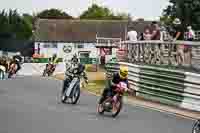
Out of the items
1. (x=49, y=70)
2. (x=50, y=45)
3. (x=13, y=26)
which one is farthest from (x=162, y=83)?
(x=13, y=26)

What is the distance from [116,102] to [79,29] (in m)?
83.4

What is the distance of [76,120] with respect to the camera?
51.6ft

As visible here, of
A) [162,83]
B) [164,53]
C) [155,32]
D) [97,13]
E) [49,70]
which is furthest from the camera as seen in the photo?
[97,13]

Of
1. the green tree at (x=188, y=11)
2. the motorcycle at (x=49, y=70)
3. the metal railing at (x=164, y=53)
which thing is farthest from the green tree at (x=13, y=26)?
the metal railing at (x=164, y=53)

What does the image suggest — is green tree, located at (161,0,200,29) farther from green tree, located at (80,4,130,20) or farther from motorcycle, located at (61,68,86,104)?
green tree, located at (80,4,130,20)

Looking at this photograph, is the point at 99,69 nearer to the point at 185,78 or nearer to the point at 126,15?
the point at 185,78

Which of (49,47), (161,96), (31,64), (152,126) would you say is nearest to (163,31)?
(161,96)

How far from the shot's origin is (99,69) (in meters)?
57.8

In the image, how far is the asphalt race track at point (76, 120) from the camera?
13.9 m

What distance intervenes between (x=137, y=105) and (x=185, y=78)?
6.73 ft

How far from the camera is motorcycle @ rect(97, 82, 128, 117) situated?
1673cm

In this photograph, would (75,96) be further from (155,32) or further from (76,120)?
(155,32)

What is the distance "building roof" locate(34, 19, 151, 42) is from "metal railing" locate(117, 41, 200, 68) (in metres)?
68.5

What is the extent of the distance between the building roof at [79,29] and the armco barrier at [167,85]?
72166 mm
